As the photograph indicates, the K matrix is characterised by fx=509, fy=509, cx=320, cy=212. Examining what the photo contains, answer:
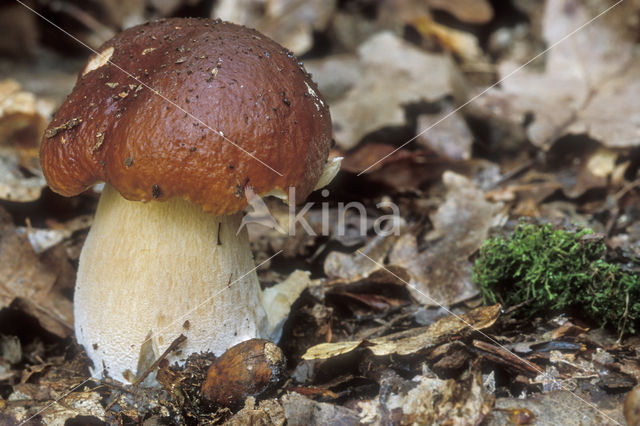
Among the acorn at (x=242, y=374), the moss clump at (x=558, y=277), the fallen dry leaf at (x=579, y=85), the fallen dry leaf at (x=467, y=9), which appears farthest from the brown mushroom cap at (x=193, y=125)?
the fallen dry leaf at (x=467, y=9)

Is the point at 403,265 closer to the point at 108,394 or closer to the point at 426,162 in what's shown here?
the point at 426,162

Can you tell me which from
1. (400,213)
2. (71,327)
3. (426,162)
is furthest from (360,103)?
(71,327)

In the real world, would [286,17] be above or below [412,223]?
above

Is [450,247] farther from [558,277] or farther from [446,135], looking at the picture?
[446,135]

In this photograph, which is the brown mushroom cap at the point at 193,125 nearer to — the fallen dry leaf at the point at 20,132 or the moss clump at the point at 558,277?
the moss clump at the point at 558,277

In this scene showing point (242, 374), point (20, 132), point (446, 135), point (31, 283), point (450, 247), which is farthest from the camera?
point (446, 135)

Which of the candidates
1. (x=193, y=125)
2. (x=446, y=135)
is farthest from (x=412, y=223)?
(x=193, y=125)

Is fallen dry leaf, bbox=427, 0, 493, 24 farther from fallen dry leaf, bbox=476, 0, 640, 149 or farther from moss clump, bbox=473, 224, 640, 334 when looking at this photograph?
moss clump, bbox=473, 224, 640, 334
